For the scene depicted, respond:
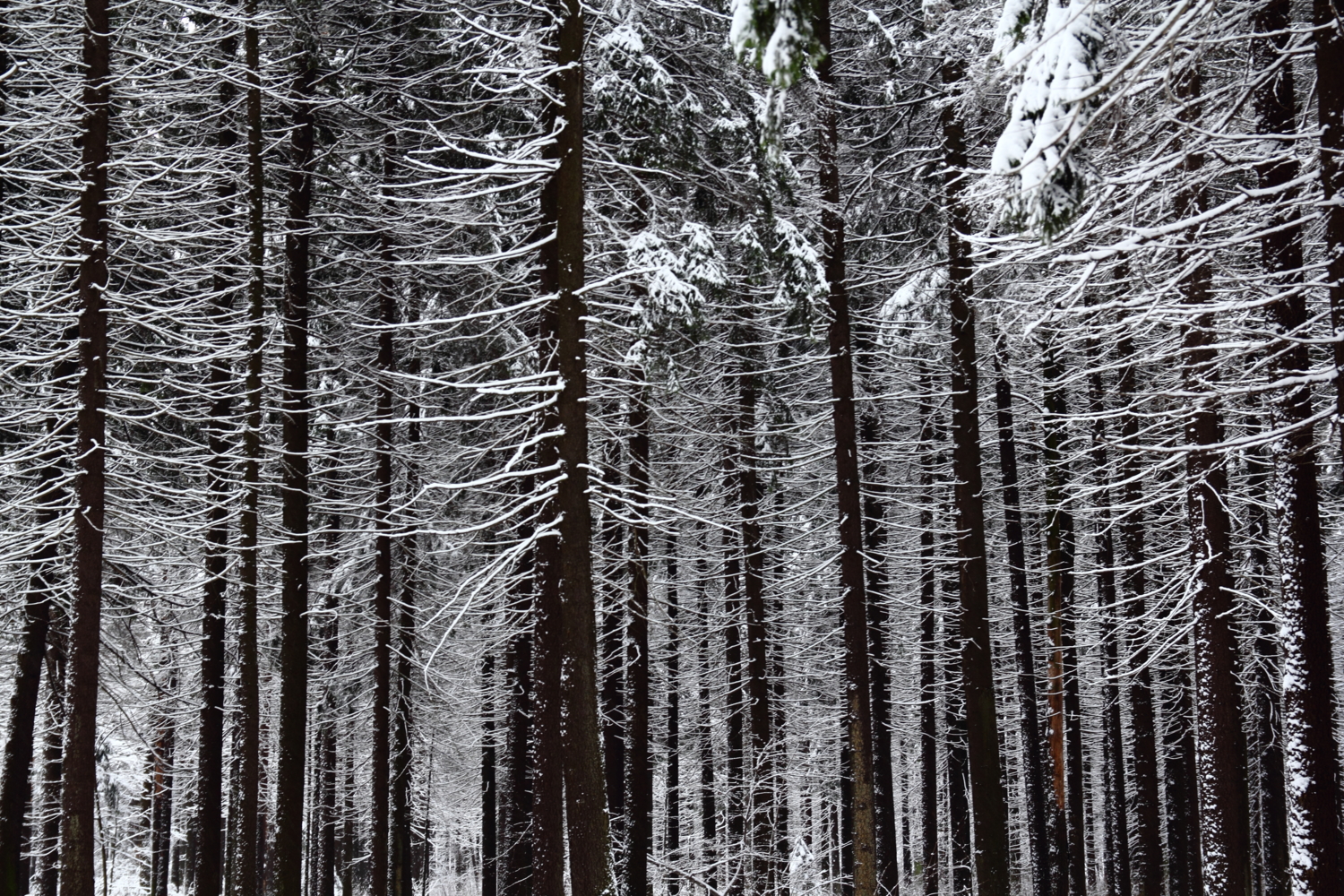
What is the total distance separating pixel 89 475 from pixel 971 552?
500 inches

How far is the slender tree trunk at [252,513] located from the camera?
1278 centimetres

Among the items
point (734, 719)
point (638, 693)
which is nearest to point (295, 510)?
point (638, 693)

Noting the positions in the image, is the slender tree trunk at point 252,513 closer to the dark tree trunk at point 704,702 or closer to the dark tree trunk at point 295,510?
the dark tree trunk at point 295,510

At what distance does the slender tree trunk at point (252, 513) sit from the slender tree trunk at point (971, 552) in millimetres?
10438

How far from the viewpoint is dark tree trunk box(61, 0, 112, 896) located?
32.0 feet

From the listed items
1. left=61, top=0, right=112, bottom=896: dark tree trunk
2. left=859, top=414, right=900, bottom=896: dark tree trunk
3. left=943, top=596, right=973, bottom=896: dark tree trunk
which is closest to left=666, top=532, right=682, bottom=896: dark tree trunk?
left=859, top=414, right=900, bottom=896: dark tree trunk

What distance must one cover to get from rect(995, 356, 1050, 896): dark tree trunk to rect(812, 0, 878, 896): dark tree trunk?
4.32m

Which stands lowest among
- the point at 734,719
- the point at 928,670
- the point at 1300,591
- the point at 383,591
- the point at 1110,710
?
the point at 1110,710

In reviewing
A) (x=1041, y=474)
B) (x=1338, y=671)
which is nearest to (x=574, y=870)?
(x=1041, y=474)

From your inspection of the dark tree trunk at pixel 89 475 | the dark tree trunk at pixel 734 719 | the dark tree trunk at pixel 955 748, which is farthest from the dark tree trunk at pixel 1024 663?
the dark tree trunk at pixel 89 475

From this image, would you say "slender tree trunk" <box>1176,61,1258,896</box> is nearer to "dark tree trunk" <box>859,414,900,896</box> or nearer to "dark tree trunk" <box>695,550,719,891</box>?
"dark tree trunk" <box>859,414,900,896</box>

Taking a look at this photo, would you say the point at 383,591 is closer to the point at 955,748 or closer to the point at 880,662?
the point at 880,662

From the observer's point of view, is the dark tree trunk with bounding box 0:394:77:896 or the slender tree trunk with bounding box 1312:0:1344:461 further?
the dark tree trunk with bounding box 0:394:77:896

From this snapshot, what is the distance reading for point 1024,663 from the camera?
64.3 ft
